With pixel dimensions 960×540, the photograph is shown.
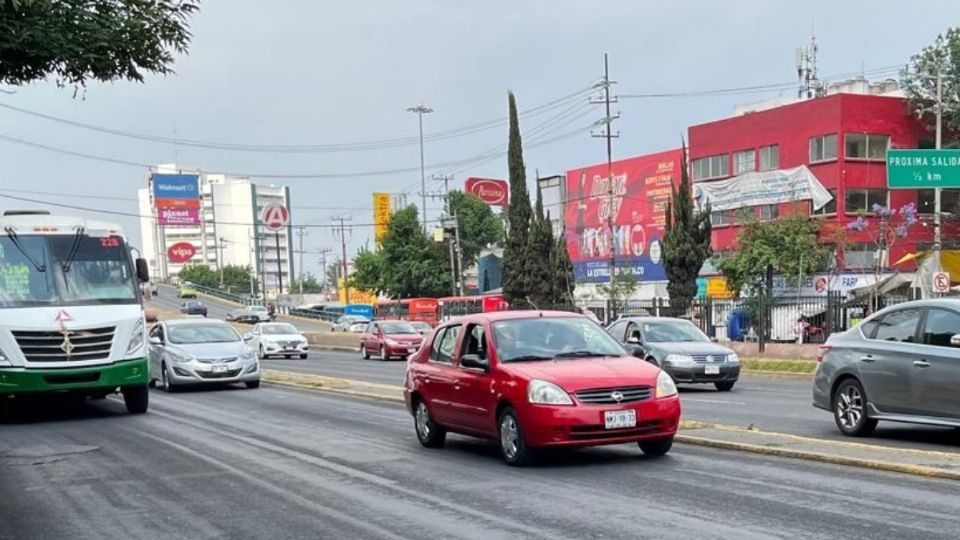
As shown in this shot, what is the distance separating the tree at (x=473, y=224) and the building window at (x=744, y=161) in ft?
149

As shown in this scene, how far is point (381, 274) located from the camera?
309 ft

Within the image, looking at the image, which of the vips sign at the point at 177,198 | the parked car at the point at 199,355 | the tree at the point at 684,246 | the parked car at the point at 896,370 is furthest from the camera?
the vips sign at the point at 177,198

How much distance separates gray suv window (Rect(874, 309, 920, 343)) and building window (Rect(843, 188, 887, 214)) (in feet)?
137

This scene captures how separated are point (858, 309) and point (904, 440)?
74.0 feet

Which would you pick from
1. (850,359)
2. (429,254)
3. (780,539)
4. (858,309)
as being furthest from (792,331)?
(429,254)

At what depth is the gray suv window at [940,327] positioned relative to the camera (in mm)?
10898

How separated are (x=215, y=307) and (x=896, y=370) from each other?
9719 centimetres

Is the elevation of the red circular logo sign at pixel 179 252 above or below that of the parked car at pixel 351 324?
above

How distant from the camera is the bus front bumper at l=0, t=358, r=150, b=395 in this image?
633 inches

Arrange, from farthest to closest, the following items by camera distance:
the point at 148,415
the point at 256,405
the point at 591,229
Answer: the point at 591,229 < the point at 256,405 < the point at 148,415

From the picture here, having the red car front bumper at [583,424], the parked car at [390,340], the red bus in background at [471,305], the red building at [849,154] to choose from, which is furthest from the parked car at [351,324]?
the red car front bumper at [583,424]

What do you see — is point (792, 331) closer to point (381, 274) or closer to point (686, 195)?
point (686, 195)

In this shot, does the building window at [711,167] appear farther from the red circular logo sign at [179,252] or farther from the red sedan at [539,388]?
the red sedan at [539,388]

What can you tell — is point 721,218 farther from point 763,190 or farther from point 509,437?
point 509,437
